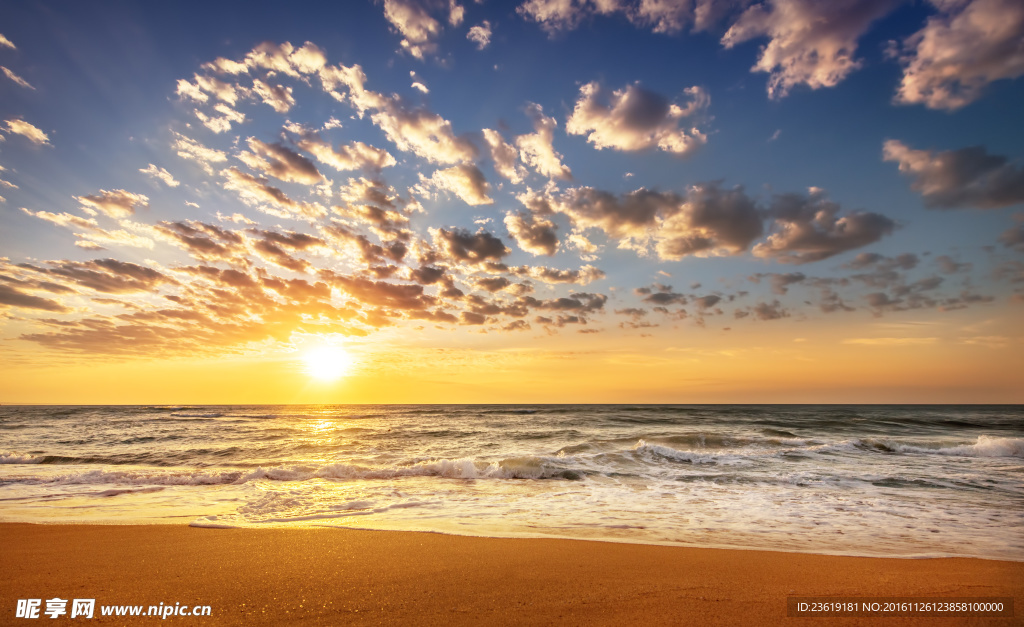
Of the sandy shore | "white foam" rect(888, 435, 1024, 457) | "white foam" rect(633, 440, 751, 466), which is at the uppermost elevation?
the sandy shore

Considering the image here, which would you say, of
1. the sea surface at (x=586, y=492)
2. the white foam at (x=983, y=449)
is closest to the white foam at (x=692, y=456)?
the sea surface at (x=586, y=492)

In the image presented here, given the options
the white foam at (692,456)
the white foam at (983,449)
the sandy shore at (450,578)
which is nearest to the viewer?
the sandy shore at (450,578)

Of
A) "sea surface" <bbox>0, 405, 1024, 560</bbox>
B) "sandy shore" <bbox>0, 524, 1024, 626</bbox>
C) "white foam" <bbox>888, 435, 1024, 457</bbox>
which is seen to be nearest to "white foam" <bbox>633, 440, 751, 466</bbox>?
"sea surface" <bbox>0, 405, 1024, 560</bbox>

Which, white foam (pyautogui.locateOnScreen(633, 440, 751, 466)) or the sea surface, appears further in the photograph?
white foam (pyautogui.locateOnScreen(633, 440, 751, 466))

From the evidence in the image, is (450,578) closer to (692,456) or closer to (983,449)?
(692,456)

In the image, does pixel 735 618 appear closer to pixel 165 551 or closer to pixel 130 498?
pixel 165 551

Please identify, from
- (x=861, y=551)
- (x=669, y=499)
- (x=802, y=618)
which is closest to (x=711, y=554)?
(x=802, y=618)

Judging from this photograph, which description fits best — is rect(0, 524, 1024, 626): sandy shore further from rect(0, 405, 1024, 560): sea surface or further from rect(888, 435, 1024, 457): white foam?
rect(888, 435, 1024, 457): white foam

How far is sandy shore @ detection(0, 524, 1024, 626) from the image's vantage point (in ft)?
11.4

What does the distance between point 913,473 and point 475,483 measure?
1307cm

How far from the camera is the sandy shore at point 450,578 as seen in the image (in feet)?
11.4

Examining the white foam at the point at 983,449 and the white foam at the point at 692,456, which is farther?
the white foam at the point at 983,449

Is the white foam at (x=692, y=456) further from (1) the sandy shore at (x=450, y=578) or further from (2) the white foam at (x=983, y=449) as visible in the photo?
(1) the sandy shore at (x=450, y=578)

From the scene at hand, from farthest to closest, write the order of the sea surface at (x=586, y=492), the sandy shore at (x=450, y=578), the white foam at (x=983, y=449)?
the white foam at (x=983, y=449)
the sea surface at (x=586, y=492)
the sandy shore at (x=450, y=578)
